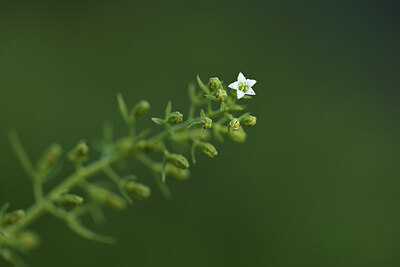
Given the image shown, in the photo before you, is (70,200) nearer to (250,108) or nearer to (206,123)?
(206,123)

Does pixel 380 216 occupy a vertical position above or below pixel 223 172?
below

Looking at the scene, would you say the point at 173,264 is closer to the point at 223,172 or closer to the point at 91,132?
the point at 223,172

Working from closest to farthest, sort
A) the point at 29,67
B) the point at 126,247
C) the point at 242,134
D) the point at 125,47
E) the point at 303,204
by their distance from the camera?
the point at 242,134, the point at 126,247, the point at 303,204, the point at 29,67, the point at 125,47

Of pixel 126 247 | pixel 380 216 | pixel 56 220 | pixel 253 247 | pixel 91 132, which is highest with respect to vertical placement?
pixel 91 132

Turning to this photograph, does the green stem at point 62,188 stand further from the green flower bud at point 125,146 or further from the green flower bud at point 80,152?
the green flower bud at point 80,152

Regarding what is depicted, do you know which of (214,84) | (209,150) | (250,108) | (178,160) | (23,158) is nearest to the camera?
(214,84)

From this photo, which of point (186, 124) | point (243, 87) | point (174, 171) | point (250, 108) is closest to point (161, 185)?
point (174, 171)

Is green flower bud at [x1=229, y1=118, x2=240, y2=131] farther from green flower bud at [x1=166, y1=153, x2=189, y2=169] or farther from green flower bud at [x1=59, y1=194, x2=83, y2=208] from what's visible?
green flower bud at [x1=59, y1=194, x2=83, y2=208]

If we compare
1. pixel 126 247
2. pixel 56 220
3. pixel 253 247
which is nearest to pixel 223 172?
pixel 253 247
